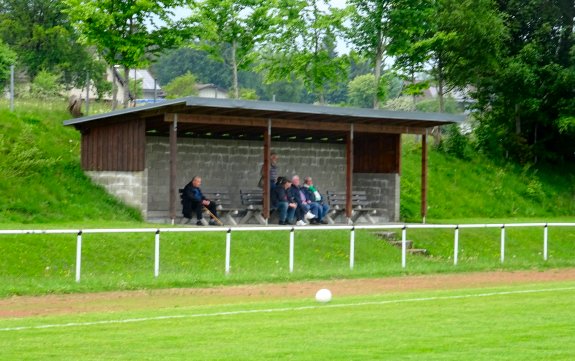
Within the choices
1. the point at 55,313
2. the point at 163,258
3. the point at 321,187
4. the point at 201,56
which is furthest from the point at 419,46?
the point at 201,56

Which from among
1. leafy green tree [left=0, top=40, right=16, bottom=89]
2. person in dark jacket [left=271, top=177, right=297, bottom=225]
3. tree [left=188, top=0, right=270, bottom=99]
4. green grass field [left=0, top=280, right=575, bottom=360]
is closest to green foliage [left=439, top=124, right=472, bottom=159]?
tree [left=188, top=0, right=270, bottom=99]

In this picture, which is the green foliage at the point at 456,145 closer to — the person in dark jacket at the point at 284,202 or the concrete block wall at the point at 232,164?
the concrete block wall at the point at 232,164

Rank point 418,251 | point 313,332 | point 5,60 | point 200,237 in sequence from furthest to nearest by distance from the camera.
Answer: point 5,60 < point 418,251 < point 200,237 < point 313,332

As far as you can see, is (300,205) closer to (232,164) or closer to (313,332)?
(232,164)

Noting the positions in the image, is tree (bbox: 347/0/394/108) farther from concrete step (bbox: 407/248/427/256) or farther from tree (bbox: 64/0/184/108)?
concrete step (bbox: 407/248/427/256)

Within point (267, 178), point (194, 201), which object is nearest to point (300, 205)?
point (267, 178)

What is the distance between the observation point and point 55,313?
17.4 m

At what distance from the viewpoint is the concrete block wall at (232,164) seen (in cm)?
3238

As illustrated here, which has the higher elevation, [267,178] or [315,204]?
[267,178]

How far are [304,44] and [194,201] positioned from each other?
19025 mm

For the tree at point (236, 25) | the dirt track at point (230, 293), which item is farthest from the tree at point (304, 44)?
the dirt track at point (230, 293)

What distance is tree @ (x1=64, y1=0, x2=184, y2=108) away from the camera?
123ft

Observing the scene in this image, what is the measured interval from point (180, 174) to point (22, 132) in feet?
16.7

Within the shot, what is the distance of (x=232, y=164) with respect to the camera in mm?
34156
